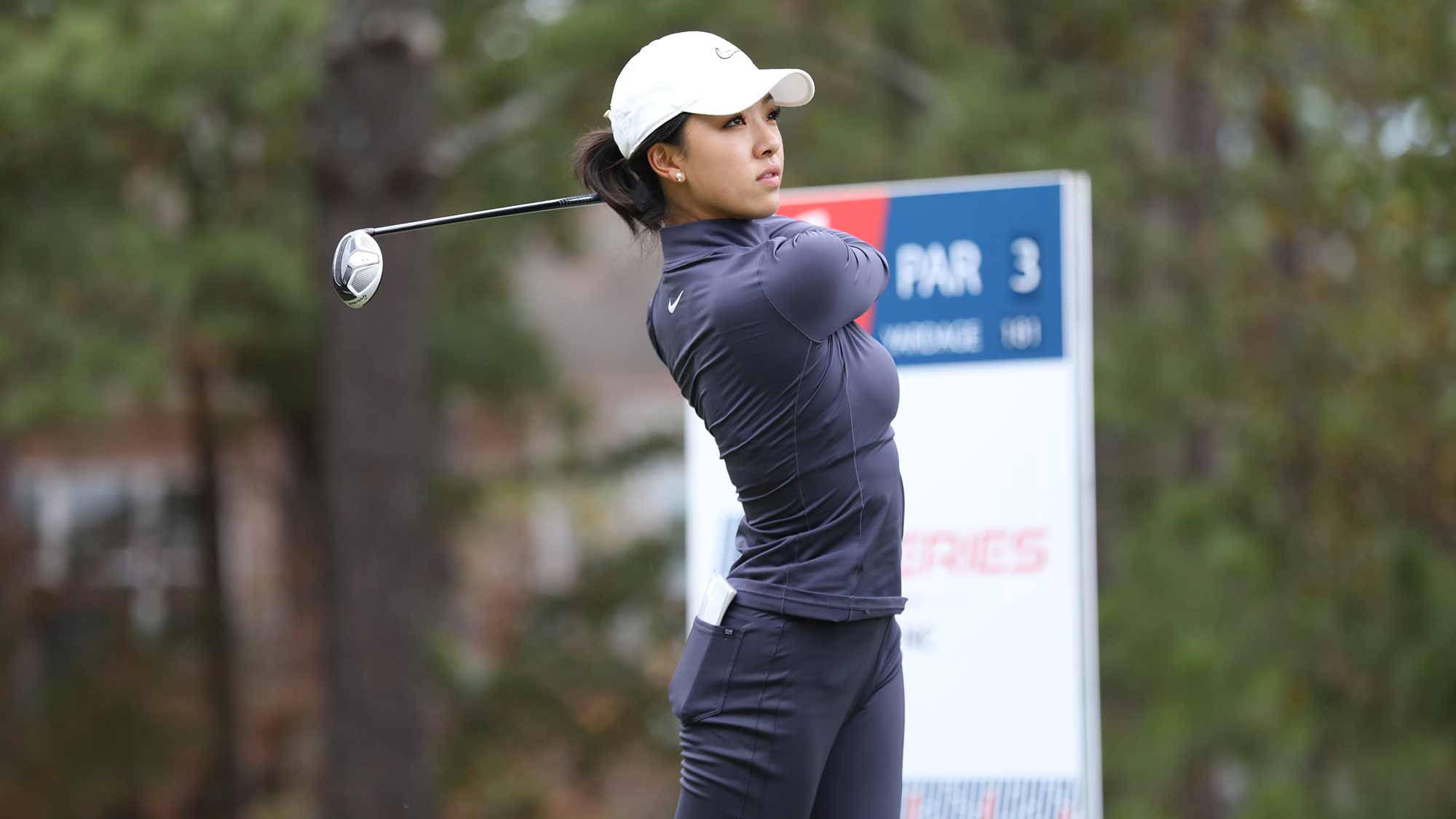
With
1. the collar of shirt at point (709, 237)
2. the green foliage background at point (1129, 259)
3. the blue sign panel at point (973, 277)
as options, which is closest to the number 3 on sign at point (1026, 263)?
the blue sign panel at point (973, 277)

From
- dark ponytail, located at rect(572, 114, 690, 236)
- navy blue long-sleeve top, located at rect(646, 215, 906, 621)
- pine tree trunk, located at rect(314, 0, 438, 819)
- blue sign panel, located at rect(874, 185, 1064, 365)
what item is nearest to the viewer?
navy blue long-sleeve top, located at rect(646, 215, 906, 621)

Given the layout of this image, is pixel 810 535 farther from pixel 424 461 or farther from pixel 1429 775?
pixel 1429 775

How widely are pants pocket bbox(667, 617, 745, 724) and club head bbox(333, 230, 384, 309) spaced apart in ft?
2.36

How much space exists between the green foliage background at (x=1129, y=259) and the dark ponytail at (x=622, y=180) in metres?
4.81

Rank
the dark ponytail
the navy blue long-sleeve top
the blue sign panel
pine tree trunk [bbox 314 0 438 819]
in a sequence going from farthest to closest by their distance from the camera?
pine tree trunk [bbox 314 0 438 819] < the blue sign panel < the dark ponytail < the navy blue long-sleeve top

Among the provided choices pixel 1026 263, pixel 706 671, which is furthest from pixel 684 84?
pixel 1026 263

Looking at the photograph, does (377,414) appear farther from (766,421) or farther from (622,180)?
(766,421)

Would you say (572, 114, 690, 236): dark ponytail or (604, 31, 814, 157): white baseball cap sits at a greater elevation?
(604, 31, 814, 157): white baseball cap

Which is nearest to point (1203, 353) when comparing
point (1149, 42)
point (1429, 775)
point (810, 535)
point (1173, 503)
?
point (1173, 503)

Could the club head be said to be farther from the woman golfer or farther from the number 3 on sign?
the number 3 on sign

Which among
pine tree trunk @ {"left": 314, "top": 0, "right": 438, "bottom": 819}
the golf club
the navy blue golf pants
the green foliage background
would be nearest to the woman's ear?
the golf club

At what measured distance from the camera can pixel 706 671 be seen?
2480mm

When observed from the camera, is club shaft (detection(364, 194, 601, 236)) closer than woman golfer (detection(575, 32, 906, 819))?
No

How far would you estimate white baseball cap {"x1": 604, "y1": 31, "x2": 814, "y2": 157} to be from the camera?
242cm
